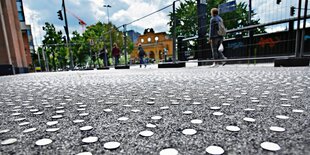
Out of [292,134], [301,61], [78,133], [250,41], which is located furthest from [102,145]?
[250,41]

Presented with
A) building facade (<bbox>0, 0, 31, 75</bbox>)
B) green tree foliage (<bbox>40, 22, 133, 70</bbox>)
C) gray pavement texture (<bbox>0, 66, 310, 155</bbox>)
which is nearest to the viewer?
gray pavement texture (<bbox>0, 66, 310, 155</bbox>)

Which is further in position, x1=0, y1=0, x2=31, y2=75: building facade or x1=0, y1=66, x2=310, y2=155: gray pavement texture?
x1=0, y1=0, x2=31, y2=75: building facade

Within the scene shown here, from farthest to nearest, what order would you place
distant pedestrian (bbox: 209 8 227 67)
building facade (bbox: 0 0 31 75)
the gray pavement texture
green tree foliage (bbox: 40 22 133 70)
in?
green tree foliage (bbox: 40 22 133 70), building facade (bbox: 0 0 31 75), distant pedestrian (bbox: 209 8 227 67), the gray pavement texture

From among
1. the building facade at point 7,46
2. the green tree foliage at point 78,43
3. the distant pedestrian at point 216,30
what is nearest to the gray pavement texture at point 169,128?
the distant pedestrian at point 216,30

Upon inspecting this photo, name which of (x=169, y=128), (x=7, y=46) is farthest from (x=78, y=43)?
(x=169, y=128)

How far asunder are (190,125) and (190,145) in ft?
0.63

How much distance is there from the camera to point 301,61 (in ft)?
13.0

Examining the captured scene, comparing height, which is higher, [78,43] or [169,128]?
[78,43]

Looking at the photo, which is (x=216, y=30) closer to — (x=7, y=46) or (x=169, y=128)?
(x=169, y=128)

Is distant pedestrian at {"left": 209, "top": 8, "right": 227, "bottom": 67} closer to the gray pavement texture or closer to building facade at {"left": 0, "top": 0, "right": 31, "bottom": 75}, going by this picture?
the gray pavement texture

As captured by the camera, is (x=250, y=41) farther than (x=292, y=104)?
Yes

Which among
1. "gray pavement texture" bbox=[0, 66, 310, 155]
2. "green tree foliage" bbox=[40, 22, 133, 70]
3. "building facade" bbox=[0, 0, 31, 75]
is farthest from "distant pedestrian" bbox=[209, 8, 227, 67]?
"green tree foliage" bbox=[40, 22, 133, 70]

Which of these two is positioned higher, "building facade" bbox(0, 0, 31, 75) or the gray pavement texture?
"building facade" bbox(0, 0, 31, 75)

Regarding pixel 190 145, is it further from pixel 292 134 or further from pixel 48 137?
pixel 48 137
